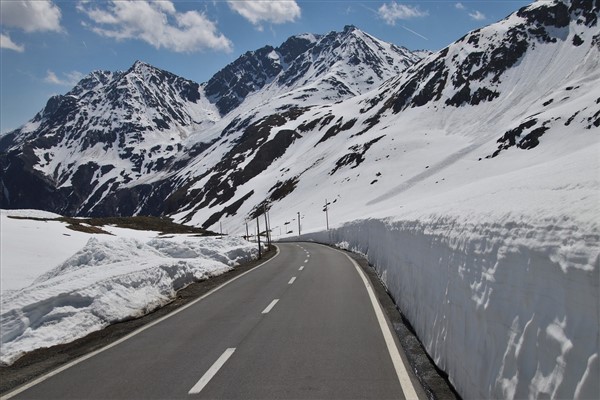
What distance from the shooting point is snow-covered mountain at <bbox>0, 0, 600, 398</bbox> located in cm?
364

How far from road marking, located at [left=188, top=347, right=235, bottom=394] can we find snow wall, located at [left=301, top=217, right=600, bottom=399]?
3387 mm

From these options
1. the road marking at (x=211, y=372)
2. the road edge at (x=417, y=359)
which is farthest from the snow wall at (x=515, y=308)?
the road marking at (x=211, y=372)

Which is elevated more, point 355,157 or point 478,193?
point 355,157

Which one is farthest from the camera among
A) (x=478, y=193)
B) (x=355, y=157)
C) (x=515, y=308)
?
(x=355, y=157)

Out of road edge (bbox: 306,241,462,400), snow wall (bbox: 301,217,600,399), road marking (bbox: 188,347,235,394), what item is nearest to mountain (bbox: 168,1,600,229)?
road edge (bbox: 306,241,462,400)

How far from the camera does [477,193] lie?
9.41 m

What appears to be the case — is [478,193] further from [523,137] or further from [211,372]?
[523,137]

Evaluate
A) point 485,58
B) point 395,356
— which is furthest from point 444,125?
point 395,356

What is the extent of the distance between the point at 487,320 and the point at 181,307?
1031cm

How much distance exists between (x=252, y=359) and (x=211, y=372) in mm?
807

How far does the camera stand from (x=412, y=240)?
31.7ft

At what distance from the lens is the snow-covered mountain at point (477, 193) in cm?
364

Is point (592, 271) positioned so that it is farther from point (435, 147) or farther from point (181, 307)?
point (435, 147)

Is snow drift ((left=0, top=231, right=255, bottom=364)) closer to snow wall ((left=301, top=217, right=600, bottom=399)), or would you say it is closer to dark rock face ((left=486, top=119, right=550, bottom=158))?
snow wall ((left=301, top=217, right=600, bottom=399))
